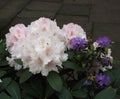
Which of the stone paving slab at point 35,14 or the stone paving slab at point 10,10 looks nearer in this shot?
the stone paving slab at point 10,10

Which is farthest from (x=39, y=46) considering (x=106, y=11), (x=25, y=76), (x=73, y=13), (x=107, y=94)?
(x=106, y=11)

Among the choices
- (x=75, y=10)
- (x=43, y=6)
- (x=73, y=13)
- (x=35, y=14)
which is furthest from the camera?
(x=43, y=6)

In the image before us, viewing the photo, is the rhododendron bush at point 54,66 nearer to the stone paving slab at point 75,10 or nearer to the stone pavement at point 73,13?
the stone pavement at point 73,13

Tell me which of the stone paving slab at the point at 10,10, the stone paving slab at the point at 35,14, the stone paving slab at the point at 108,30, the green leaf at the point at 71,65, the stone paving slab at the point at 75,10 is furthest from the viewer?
the stone paving slab at the point at 75,10

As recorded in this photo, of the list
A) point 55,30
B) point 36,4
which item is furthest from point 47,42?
point 36,4

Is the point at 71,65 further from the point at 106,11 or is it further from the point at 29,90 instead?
the point at 106,11

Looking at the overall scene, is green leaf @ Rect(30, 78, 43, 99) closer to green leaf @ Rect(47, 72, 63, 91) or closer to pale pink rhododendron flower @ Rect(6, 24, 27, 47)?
green leaf @ Rect(47, 72, 63, 91)

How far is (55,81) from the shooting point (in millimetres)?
1703

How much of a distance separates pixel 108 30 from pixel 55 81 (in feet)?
16.3

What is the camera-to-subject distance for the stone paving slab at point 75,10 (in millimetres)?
7570

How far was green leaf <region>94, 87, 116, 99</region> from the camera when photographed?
1.70m

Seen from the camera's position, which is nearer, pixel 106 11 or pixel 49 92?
pixel 49 92

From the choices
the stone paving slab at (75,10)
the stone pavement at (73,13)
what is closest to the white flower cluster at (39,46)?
the stone pavement at (73,13)

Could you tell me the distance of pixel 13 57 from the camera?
6.14 ft
